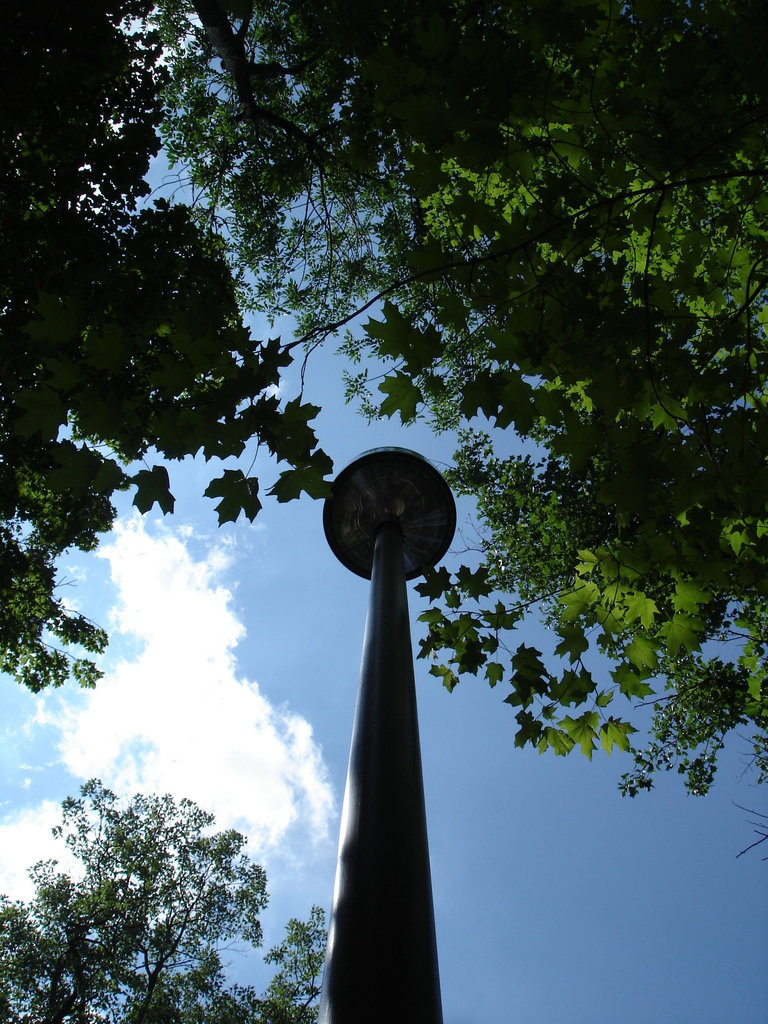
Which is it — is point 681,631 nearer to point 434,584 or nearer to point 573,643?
point 573,643

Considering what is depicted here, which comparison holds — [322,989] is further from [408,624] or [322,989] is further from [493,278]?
[493,278]

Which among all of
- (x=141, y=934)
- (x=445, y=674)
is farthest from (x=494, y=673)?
(x=141, y=934)

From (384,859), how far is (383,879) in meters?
0.10

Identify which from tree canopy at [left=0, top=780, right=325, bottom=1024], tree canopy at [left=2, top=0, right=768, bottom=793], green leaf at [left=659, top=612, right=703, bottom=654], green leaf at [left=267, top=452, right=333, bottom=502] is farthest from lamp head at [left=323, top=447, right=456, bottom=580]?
tree canopy at [left=0, top=780, right=325, bottom=1024]

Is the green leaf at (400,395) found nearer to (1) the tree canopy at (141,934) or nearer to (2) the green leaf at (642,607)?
(2) the green leaf at (642,607)

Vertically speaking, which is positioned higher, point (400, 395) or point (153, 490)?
point (400, 395)

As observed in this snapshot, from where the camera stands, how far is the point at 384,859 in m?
3.04

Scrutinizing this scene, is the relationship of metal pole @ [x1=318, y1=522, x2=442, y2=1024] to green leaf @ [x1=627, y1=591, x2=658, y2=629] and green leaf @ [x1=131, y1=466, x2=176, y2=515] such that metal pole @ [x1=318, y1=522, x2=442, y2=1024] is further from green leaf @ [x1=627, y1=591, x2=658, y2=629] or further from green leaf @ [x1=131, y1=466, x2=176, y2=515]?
green leaf @ [x1=131, y1=466, x2=176, y2=515]

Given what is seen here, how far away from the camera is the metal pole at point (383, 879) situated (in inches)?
99.7

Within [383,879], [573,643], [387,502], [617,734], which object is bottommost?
[383,879]

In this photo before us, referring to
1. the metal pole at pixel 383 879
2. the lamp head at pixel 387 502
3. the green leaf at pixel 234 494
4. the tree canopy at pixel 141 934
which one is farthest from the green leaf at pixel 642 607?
the tree canopy at pixel 141 934

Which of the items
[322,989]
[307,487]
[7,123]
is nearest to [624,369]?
[307,487]

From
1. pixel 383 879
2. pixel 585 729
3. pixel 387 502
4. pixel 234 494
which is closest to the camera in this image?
pixel 234 494

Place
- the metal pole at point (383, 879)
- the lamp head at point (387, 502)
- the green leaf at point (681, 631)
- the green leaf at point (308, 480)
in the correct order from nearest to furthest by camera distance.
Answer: the metal pole at point (383, 879), the green leaf at point (308, 480), the green leaf at point (681, 631), the lamp head at point (387, 502)
